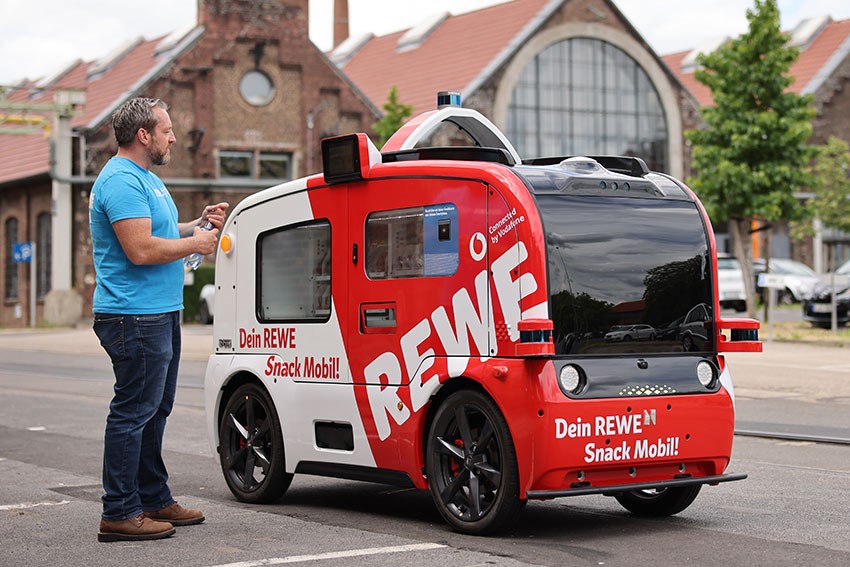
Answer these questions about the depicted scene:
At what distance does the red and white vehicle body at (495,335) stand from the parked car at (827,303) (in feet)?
74.7

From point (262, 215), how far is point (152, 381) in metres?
2.04

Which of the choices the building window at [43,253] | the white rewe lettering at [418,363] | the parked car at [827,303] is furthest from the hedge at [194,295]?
the white rewe lettering at [418,363]

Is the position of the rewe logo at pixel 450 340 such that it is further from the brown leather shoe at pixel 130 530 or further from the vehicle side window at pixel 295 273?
the brown leather shoe at pixel 130 530

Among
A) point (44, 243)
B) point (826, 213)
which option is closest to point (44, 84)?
point (44, 243)

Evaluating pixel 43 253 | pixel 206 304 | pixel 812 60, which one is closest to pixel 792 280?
pixel 206 304

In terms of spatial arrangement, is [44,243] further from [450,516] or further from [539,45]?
[450,516]

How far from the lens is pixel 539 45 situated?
56.8 metres

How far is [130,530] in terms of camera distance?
735 cm

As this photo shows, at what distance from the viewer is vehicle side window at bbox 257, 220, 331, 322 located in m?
8.61

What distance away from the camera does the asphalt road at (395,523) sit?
6863 millimetres

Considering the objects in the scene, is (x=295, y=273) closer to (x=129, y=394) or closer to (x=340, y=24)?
(x=129, y=394)

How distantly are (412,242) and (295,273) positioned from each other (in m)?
1.21

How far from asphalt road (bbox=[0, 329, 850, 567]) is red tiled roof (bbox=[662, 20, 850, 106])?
176ft

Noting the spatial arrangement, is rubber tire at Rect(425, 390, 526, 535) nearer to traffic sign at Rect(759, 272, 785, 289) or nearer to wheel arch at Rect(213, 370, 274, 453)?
wheel arch at Rect(213, 370, 274, 453)
